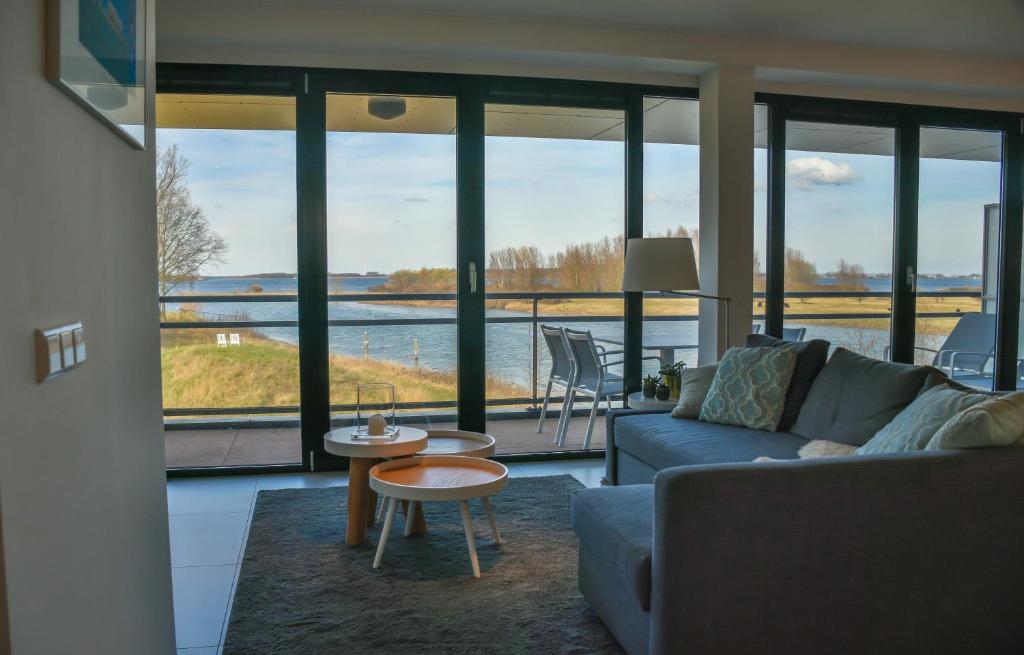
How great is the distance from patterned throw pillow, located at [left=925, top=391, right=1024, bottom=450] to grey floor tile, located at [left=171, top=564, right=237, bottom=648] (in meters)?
2.43

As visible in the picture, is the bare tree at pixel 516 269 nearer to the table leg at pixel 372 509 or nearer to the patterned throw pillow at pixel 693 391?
the patterned throw pillow at pixel 693 391

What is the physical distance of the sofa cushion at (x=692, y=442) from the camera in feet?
10.6

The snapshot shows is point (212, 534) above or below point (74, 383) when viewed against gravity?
below

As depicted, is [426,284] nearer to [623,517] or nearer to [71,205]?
[623,517]

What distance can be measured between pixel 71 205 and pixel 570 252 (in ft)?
12.8

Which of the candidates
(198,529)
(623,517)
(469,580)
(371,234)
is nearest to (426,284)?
(371,234)

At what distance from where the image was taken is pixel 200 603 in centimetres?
283

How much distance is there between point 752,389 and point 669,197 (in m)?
1.83

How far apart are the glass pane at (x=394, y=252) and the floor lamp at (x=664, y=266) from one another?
1.30 m

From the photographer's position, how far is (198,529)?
3.66 m

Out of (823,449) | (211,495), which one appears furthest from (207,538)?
Answer: (823,449)

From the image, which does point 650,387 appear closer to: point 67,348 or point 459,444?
point 459,444

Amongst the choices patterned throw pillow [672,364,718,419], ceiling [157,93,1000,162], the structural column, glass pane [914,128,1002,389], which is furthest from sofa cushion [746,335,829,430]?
glass pane [914,128,1002,389]

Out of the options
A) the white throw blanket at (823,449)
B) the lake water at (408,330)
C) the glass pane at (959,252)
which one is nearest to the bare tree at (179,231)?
the lake water at (408,330)
